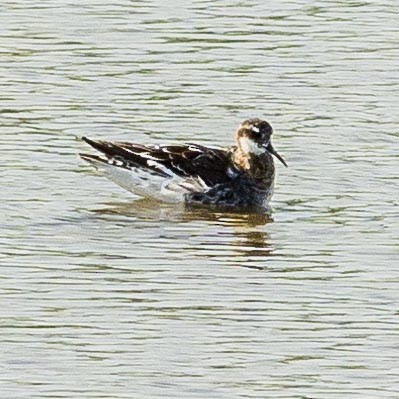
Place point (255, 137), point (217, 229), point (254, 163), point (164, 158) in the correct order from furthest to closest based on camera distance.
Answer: point (254, 163) < point (255, 137) < point (164, 158) < point (217, 229)

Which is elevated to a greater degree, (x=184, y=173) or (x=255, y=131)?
(x=255, y=131)

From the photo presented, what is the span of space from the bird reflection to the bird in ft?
0.39

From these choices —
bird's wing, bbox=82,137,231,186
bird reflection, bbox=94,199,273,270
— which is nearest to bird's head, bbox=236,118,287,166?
bird's wing, bbox=82,137,231,186

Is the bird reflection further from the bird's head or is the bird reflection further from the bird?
the bird's head

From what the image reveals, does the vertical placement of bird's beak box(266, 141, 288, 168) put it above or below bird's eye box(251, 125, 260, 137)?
below

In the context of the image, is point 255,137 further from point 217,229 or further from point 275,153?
point 217,229

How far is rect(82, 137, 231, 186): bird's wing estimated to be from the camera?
15.1 m

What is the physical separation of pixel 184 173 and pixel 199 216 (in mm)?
532

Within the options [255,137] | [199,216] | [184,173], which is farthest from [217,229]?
[255,137]

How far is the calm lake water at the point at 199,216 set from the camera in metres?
10.4

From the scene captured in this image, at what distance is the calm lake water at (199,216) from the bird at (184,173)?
154 millimetres

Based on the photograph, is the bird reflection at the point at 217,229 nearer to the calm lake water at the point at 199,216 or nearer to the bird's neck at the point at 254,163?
the calm lake water at the point at 199,216

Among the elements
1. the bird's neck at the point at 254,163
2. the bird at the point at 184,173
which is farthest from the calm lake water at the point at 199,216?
the bird's neck at the point at 254,163

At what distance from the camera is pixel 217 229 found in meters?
14.3
